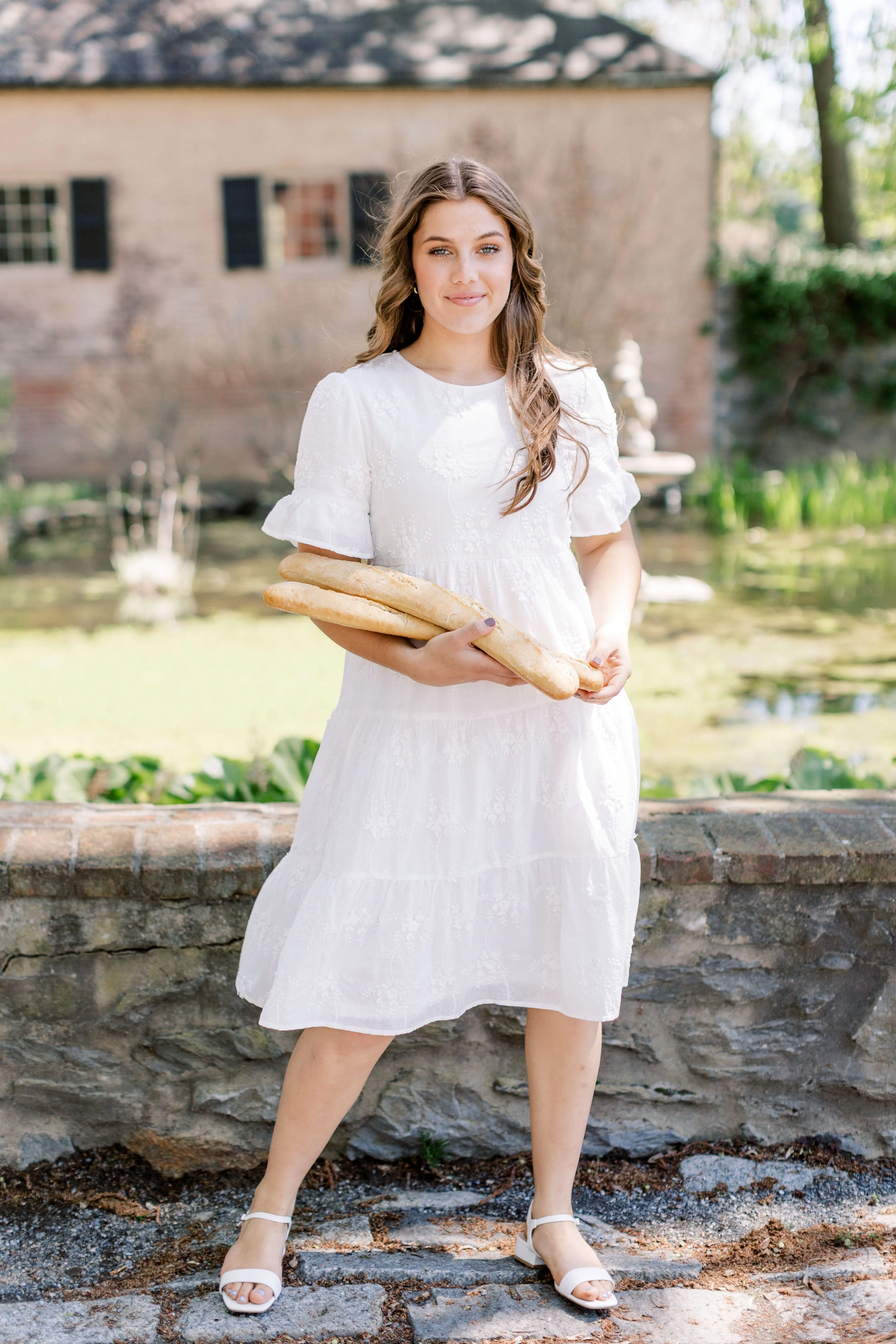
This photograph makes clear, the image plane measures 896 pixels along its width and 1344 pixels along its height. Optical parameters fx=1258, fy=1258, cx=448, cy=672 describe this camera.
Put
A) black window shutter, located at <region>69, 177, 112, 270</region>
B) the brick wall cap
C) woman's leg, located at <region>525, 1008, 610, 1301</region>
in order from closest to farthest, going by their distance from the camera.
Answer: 1. woman's leg, located at <region>525, 1008, 610, 1301</region>
2. the brick wall cap
3. black window shutter, located at <region>69, 177, 112, 270</region>

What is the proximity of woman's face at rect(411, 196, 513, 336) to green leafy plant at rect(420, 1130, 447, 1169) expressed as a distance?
142 centimetres

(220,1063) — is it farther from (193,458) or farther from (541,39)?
(541,39)

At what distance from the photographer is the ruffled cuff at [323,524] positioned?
1837 mm

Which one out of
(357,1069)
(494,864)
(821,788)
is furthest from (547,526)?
(821,788)

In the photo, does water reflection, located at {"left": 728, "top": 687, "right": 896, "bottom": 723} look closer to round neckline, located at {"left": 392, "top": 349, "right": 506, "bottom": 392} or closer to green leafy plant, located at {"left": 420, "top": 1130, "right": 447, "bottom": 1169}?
green leafy plant, located at {"left": 420, "top": 1130, "right": 447, "bottom": 1169}

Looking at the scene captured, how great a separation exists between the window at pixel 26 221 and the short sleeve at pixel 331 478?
14.0m

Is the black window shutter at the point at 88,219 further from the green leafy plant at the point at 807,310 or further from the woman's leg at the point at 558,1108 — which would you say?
the woman's leg at the point at 558,1108

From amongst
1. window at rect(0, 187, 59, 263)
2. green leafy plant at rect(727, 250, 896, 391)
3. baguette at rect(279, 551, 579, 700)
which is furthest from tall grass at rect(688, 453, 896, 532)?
baguette at rect(279, 551, 579, 700)

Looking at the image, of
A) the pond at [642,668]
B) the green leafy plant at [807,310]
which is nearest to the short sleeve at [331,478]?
the pond at [642,668]

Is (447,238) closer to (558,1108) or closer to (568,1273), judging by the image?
(558,1108)

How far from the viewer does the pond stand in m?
5.02

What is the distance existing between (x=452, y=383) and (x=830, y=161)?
49.8 feet

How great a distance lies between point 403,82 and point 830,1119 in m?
13.5

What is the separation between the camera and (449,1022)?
7.37 feet
